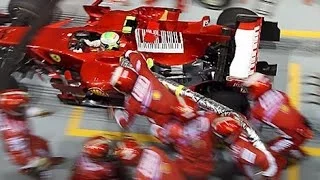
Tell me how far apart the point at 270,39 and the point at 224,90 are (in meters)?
0.42

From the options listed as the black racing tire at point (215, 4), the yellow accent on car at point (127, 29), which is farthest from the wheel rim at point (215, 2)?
the yellow accent on car at point (127, 29)

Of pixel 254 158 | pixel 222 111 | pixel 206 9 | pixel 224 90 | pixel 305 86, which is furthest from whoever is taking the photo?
pixel 206 9

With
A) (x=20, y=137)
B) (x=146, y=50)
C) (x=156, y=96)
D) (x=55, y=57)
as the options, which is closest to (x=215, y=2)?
(x=146, y=50)

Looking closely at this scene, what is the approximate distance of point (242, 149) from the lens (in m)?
2.38

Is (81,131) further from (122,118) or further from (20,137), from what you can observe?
(20,137)

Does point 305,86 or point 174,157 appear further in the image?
point 305,86

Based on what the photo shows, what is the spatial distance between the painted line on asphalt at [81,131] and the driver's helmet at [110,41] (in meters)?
0.27

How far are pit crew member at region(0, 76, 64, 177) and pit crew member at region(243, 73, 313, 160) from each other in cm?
67

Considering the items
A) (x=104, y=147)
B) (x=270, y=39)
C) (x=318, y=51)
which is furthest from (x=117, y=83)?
(x=318, y=51)

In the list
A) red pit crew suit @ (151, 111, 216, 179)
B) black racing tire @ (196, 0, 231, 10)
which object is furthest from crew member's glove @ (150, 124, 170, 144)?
black racing tire @ (196, 0, 231, 10)

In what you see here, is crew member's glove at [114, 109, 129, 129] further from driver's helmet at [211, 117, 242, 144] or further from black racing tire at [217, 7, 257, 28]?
black racing tire at [217, 7, 257, 28]

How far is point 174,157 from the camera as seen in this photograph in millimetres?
2465

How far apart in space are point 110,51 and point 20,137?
23.3 inches

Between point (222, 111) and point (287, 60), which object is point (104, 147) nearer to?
point (222, 111)
